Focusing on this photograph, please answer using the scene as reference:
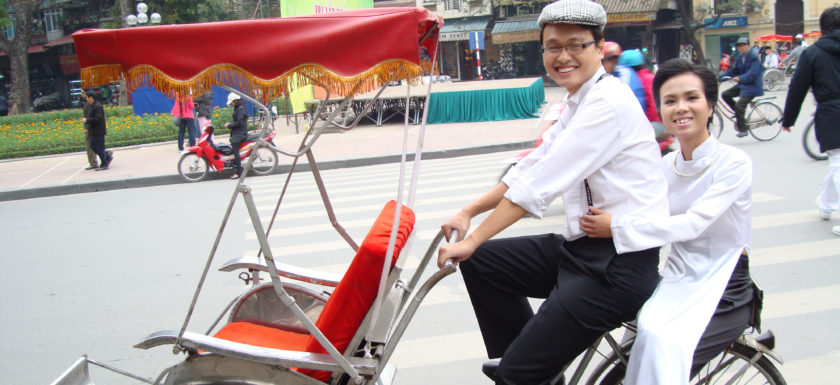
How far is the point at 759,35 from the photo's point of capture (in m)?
32.9

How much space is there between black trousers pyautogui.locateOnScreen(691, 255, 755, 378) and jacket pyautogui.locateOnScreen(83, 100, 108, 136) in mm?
11594

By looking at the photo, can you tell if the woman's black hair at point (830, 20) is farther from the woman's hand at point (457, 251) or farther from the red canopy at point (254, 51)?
the woman's hand at point (457, 251)

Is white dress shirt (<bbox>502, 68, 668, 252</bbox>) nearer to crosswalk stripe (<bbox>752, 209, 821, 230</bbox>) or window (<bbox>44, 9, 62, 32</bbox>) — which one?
crosswalk stripe (<bbox>752, 209, 821, 230</bbox>)

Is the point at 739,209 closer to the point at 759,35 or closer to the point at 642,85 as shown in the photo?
the point at 642,85

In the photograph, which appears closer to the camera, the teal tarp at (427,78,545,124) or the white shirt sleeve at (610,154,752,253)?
the white shirt sleeve at (610,154,752,253)

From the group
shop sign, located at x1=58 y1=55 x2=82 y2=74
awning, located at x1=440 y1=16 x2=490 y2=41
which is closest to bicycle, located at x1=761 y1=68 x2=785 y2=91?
awning, located at x1=440 y1=16 x2=490 y2=41

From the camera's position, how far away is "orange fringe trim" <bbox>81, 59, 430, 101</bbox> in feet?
8.02

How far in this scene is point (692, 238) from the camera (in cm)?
208

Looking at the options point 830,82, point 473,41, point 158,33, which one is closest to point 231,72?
point 158,33

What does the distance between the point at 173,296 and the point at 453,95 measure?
43.7 feet

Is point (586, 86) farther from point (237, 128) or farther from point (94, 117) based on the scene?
point (94, 117)

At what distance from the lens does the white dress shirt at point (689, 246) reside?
1956mm

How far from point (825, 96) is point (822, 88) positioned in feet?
0.23

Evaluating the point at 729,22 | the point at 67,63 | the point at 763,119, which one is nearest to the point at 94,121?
the point at 763,119
